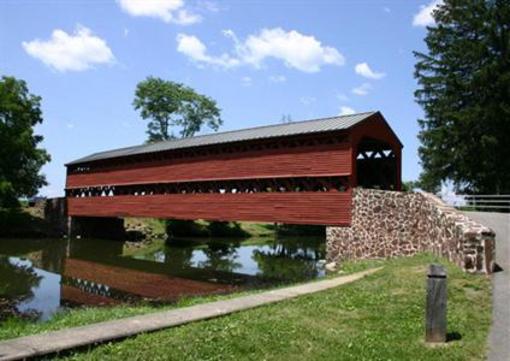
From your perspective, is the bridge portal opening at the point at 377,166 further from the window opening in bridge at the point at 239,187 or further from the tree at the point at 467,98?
the tree at the point at 467,98

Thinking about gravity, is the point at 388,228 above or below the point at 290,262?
above

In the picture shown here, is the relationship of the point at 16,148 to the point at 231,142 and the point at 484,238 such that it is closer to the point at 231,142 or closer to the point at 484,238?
the point at 231,142

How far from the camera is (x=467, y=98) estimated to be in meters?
28.3

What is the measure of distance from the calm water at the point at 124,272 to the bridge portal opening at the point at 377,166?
4.33 m

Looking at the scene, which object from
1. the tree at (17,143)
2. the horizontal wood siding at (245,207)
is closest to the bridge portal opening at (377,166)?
the horizontal wood siding at (245,207)

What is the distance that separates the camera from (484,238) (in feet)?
32.3

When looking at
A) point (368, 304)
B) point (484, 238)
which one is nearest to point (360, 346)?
point (368, 304)

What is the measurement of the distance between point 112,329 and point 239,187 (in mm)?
17452

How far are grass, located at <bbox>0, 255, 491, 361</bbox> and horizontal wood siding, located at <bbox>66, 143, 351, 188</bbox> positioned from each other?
1073 centimetres

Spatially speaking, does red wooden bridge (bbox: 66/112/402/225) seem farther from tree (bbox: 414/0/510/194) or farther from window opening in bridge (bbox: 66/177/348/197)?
tree (bbox: 414/0/510/194)

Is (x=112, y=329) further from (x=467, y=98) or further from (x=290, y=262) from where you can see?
(x=467, y=98)

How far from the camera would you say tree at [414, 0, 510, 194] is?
26.3m

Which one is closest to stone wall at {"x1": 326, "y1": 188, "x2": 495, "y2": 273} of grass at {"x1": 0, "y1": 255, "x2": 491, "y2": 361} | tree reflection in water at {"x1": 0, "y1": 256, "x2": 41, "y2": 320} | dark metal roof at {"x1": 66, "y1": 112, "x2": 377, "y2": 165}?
dark metal roof at {"x1": 66, "y1": 112, "x2": 377, "y2": 165}

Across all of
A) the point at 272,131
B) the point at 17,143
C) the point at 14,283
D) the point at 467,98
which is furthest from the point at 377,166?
the point at 17,143
